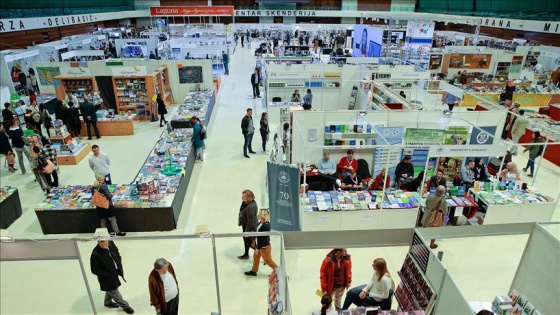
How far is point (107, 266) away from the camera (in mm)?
4723

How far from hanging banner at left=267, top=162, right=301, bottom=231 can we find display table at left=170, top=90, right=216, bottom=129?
19.9 feet

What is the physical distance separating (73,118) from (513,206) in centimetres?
1247

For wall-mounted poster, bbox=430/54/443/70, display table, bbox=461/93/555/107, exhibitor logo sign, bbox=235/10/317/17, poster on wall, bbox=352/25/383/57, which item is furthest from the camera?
A: exhibitor logo sign, bbox=235/10/317/17

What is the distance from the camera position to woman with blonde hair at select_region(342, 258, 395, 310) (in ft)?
14.4

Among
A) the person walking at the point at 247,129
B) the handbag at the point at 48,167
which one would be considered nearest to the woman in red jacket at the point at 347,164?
the person walking at the point at 247,129

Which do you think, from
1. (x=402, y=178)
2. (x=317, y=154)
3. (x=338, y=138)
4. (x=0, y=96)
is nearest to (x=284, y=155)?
(x=317, y=154)

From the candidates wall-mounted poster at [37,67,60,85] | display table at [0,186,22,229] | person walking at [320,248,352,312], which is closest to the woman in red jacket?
person walking at [320,248,352,312]

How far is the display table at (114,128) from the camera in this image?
1218cm

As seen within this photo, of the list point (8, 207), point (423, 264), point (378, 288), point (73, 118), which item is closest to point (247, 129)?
point (8, 207)

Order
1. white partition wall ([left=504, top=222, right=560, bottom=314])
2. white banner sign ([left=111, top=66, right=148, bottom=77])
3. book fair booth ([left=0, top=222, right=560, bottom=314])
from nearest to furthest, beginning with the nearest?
book fair booth ([left=0, top=222, right=560, bottom=314]) → white partition wall ([left=504, top=222, right=560, bottom=314]) → white banner sign ([left=111, top=66, right=148, bottom=77])

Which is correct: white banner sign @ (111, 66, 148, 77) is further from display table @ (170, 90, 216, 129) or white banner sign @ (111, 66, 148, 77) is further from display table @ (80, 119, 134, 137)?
display table @ (80, 119, 134, 137)

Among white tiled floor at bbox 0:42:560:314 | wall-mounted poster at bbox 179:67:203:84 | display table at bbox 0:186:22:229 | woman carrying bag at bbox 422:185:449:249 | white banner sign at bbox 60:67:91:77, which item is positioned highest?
white banner sign at bbox 60:67:91:77

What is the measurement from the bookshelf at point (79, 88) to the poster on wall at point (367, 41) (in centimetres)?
1630

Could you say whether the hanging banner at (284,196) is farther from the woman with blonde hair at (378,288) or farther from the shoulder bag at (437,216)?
the shoulder bag at (437,216)
